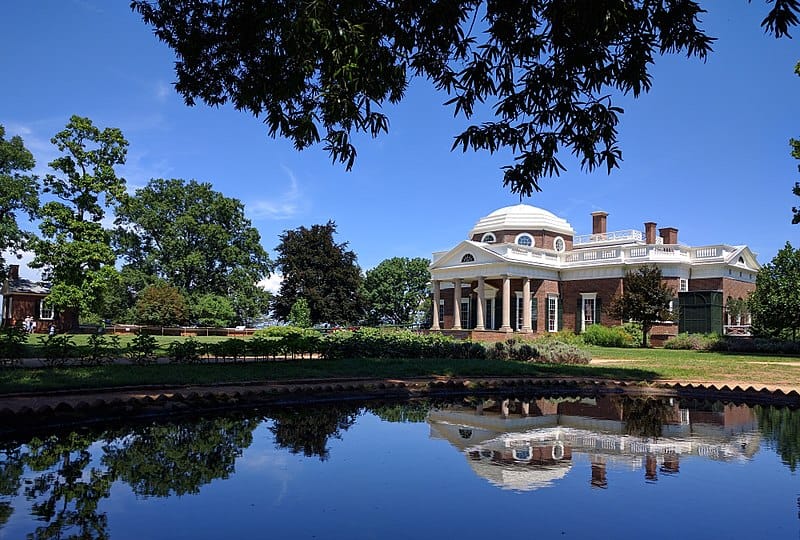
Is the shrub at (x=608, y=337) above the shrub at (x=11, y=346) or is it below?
below

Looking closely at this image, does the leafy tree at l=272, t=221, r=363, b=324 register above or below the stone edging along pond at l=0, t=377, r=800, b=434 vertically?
above

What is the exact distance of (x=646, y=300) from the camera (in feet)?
103

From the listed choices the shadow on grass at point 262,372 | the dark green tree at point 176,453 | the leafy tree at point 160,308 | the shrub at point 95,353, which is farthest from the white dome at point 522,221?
the dark green tree at point 176,453

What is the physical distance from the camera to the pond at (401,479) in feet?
15.0

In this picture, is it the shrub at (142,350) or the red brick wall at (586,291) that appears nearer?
the shrub at (142,350)

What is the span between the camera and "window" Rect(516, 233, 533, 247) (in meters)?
45.0

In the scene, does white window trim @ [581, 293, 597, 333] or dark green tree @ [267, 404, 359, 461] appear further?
white window trim @ [581, 293, 597, 333]

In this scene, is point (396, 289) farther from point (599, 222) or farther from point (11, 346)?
point (11, 346)

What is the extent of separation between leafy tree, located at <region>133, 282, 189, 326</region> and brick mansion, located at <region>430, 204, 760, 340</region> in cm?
1926

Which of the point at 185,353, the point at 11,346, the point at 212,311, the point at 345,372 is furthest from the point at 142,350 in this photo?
the point at 212,311

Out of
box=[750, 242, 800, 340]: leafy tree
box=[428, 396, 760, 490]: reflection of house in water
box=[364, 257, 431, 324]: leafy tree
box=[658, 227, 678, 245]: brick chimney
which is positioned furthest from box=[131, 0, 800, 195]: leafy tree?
box=[364, 257, 431, 324]: leafy tree

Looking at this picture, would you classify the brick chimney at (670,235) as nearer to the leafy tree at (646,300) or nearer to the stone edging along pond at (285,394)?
the leafy tree at (646,300)

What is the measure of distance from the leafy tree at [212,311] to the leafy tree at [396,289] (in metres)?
21.2

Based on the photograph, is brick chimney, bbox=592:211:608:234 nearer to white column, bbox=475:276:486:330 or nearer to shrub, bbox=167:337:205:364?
white column, bbox=475:276:486:330
